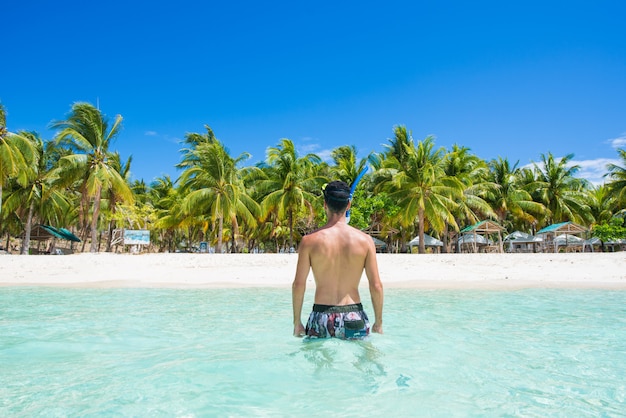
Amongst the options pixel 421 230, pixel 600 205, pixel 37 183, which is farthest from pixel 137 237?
pixel 600 205

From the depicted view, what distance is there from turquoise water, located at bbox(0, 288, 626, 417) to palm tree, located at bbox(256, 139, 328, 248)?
21.8 m

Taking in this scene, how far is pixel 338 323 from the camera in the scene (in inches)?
123

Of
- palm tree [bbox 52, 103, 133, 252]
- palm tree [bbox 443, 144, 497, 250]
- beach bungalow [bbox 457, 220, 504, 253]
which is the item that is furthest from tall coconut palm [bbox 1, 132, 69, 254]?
beach bungalow [bbox 457, 220, 504, 253]

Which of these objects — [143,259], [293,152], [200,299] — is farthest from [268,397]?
[293,152]

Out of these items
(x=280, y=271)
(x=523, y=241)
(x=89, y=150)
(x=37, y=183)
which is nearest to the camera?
(x=280, y=271)

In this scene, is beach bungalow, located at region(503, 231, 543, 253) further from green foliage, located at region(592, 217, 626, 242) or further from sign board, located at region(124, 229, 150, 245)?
sign board, located at region(124, 229, 150, 245)

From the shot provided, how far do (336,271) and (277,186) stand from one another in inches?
1085

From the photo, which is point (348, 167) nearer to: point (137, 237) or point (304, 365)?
point (137, 237)

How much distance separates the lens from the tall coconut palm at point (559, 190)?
3725cm

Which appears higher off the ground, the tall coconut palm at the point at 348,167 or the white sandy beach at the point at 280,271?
the tall coconut palm at the point at 348,167

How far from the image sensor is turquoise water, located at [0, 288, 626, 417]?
2.79 meters

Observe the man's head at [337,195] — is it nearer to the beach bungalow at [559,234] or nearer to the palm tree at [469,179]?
the palm tree at [469,179]

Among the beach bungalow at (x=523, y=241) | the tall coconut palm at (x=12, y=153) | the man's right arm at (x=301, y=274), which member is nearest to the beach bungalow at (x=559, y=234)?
the beach bungalow at (x=523, y=241)

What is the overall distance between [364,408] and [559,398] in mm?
1444
